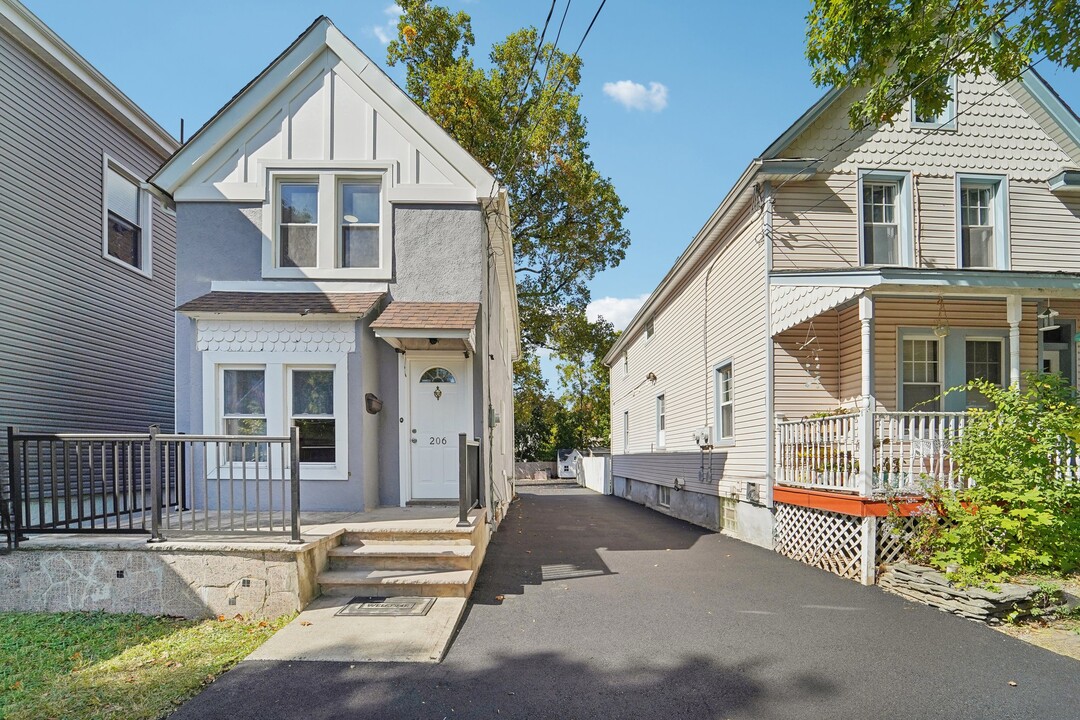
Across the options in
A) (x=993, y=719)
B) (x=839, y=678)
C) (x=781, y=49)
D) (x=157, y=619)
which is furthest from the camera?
(x=781, y=49)

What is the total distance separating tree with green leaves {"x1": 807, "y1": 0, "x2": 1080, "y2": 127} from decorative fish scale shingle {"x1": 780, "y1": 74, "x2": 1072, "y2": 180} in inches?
137

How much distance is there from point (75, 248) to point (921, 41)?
11107 mm

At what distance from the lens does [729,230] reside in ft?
34.7

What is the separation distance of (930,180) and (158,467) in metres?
11.0

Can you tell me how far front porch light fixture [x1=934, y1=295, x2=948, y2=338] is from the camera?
344 inches

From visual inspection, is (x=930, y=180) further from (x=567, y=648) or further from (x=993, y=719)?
(x=567, y=648)

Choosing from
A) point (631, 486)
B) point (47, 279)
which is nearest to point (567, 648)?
point (47, 279)

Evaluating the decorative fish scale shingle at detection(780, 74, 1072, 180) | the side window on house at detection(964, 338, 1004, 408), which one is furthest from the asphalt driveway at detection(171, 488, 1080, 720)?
the decorative fish scale shingle at detection(780, 74, 1072, 180)

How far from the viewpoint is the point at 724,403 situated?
1098cm

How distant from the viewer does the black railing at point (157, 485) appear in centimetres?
539

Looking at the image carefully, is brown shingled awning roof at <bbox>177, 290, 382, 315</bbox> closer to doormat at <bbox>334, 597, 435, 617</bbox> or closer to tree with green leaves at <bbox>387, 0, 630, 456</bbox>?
doormat at <bbox>334, 597, 435, 617</bbox>

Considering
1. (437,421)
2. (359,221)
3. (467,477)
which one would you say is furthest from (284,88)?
(467,477)

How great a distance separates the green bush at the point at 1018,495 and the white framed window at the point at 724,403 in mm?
4426

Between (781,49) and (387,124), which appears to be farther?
(387,124)
